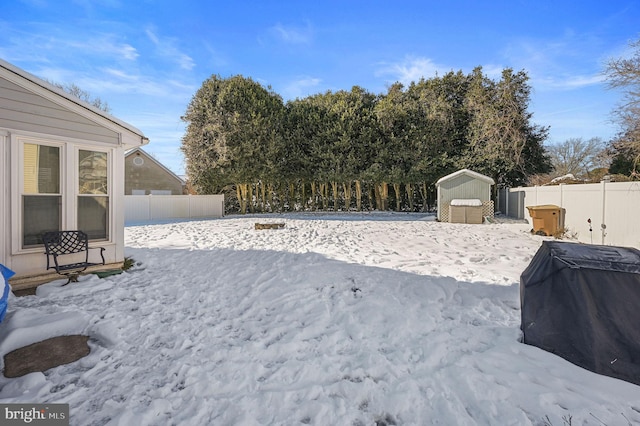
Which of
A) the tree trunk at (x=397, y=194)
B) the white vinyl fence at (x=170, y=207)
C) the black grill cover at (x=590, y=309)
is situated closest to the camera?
the black grill cover at (x=590, y=309)

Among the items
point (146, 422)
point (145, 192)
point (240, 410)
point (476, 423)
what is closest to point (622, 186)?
point (476, 423)

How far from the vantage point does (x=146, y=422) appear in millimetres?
1914

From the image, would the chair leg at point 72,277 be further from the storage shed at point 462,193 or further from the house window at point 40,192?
the storage shed at point 462,193

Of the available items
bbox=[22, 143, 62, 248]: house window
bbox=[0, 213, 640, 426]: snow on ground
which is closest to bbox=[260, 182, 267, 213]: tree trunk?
bbox=[0, 213, 640, 426]: snow on ground

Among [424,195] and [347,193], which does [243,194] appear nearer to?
[347,193]

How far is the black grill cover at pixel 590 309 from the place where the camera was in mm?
2240

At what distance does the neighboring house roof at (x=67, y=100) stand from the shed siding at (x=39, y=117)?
7 cm

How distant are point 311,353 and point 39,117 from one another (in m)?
5.32

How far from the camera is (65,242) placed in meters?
4.71

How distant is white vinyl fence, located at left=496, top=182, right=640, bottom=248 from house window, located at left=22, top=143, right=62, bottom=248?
11.4 metres

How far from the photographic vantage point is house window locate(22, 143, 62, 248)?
4469 millimetres

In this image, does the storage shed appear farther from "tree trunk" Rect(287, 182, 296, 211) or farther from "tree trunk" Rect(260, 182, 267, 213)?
"tree trunk" Rect(260, 182, 267, 213)

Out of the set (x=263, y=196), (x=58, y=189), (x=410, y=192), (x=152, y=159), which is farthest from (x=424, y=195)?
(x=58, y=189)

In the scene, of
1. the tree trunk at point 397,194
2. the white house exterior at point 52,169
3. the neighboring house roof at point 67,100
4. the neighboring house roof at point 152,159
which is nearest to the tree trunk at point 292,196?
the tree trunk at point 397,194
